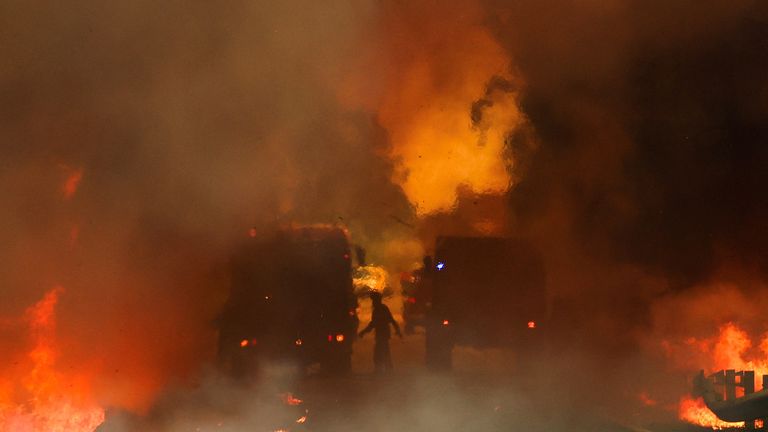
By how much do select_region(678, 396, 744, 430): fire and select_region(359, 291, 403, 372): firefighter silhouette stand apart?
3700mm

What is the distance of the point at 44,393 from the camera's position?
866 cm

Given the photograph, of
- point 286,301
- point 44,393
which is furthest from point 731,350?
point 44,393

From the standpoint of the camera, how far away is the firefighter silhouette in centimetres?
1069

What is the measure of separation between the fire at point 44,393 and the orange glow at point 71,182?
1137 millimetres

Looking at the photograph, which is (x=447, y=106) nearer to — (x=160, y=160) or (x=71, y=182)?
(x=160, y=160)

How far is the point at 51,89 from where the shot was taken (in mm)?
9422

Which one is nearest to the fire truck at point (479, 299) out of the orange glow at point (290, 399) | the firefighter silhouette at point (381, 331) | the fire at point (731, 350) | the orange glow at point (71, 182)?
the firefighter silhouette at point (381, 331)

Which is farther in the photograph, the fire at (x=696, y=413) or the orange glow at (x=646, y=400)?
the orange glow at (x=646, y=400)

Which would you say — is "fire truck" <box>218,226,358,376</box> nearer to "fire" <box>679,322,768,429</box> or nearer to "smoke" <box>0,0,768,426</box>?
"smoke" <box>0,0,768,426</box>

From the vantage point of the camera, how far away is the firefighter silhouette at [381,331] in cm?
1069

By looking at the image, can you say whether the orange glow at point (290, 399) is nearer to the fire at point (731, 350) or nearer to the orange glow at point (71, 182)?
the orange glow at point (71, 182)

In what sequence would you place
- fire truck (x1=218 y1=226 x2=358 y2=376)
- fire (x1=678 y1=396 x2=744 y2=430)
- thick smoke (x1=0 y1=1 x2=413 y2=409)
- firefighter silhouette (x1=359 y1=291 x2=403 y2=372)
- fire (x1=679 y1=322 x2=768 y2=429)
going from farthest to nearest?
fire (x1=679 y1=322 x2=768 y2=429) < firefighter silhouette (x1=359 y1=291 x2=403 y2=372) < fire truck (x1=218 y1=226 x2=358 y2=376) < fire (x1=678 y1=396 x2=744 y2=430) < thick smoke (x1=0 y1=1 x2=413 y2=409)

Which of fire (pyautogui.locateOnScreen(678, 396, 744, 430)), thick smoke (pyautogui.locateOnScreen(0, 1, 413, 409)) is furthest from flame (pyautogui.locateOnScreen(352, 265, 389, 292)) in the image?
fire (pyautogui.locateOnScreen(678, 396, 744, 430))

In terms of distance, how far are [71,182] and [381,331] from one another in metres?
4.35
